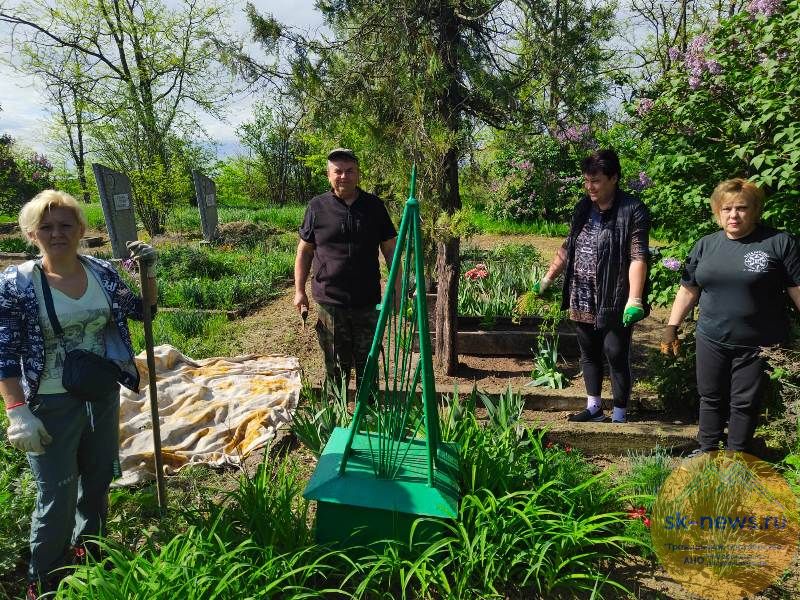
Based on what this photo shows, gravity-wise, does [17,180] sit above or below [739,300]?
above

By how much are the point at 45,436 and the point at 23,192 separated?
17.0 metres

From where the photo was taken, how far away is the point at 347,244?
3215mm

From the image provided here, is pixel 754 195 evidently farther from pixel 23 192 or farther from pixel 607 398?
pixel 23 192

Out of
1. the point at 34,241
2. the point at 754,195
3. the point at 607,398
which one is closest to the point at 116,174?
the point at 34,241

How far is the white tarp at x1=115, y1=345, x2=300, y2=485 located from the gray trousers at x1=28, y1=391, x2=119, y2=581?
Answer: 87 centimetres

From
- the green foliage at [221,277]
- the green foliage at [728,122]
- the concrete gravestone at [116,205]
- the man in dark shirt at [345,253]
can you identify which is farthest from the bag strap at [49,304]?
the concrete gravestone at [116,205]

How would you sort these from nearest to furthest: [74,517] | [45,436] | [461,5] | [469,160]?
[45,436], [74,517], [461,5], [469,160]

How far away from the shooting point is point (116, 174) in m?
9.14

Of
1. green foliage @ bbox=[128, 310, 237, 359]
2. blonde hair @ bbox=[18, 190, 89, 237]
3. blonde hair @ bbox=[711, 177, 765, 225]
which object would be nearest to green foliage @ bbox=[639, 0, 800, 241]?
blonde hair @ bbox=[711, 177, 765, 225]

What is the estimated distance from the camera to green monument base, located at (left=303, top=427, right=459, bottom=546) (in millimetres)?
2168

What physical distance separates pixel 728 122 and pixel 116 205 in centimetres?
880

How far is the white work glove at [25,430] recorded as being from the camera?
6.30ft

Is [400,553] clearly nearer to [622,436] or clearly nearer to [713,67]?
[622,436]

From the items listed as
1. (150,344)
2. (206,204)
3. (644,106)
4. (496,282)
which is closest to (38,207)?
(150,344)
